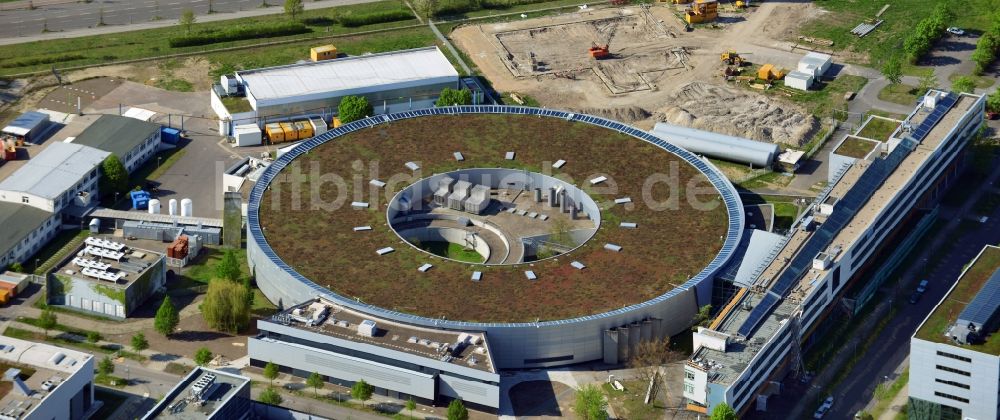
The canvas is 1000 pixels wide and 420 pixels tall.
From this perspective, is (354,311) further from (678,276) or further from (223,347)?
(678,276)

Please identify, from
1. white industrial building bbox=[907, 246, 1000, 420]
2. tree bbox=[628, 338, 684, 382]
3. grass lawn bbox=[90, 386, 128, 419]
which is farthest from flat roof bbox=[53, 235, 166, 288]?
white industrial building bbox=[907, 246, 1000, 420]

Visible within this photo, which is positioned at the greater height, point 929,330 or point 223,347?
point 929,330

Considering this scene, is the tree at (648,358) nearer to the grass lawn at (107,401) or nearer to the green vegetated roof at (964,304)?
the green vegetated roof at (964,304)

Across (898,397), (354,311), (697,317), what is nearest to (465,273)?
(354,311)

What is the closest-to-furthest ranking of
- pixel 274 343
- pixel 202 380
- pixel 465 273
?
pixel 202 380, pixel 274 343, pixel 465 273

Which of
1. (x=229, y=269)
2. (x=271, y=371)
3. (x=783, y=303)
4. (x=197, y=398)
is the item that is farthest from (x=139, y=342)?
(x=783, y=303)

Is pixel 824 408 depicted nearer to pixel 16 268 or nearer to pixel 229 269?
pixel 229 269

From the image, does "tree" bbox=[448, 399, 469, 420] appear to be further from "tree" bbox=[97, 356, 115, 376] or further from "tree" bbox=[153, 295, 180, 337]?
"tree" bbox=[97, 356, 115, 376]

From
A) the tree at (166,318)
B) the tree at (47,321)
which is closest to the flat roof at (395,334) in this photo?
the tree at (166,318)
